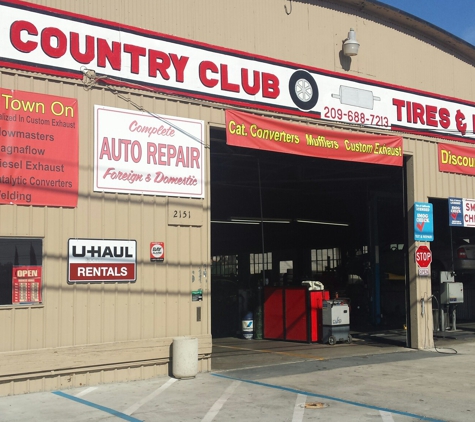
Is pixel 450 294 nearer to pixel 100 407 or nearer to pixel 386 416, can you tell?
pixel 386 416

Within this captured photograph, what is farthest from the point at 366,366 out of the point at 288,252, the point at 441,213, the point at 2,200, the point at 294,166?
the point at 288,252

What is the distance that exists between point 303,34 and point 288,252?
21.7 metres

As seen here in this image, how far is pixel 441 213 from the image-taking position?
2647 centimetres

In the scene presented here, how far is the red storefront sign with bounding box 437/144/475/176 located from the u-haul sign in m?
10.0

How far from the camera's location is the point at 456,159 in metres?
18.9

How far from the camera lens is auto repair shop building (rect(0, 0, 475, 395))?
11453 millimetres

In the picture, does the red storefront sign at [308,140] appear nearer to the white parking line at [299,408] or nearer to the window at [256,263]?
the white parking line at [299,408]

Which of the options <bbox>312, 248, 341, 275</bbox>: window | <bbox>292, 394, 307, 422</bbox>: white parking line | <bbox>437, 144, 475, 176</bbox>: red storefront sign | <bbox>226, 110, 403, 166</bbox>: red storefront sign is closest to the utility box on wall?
<bbox>437, 144, 475, 176</bbox>: red storefront sign

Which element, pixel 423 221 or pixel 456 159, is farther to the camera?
pixel 456 159

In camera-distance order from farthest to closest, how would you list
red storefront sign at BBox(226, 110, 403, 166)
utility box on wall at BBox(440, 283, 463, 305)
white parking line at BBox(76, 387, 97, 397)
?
utility box on wall at BBox(440, 283, 463, 305), red storefront sign at BBox(226, 110, 403, 166), white parking line at BBox(76, 387, 97, 397)

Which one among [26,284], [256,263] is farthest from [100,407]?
[256,263]

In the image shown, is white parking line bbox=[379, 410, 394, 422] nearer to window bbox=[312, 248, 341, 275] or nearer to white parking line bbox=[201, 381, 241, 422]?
white parking line bbox=[201, 381, 241, 422]

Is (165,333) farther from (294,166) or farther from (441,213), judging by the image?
(441,213)

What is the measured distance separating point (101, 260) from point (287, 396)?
13.9 ft
